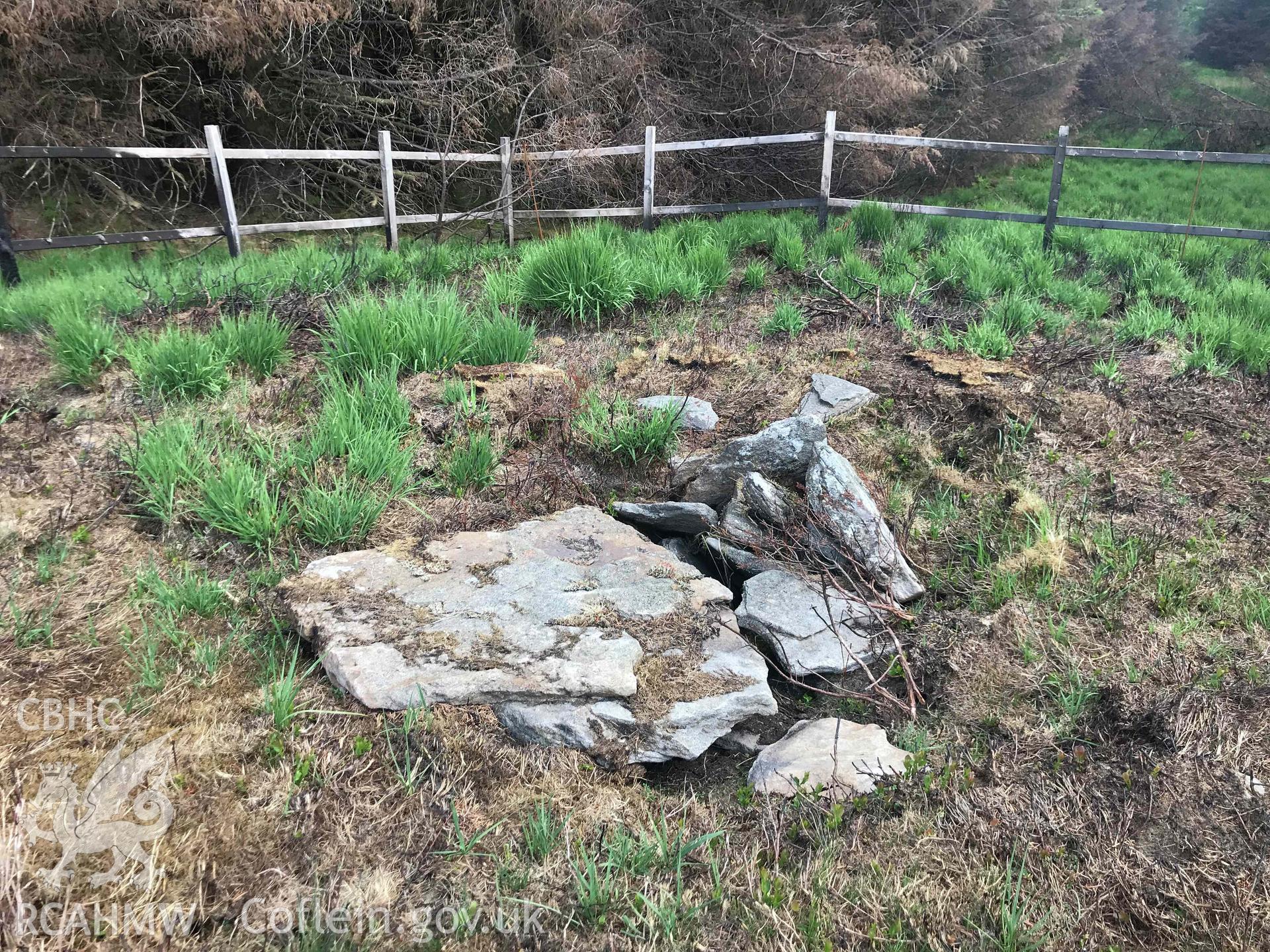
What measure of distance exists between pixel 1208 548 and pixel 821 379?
6.71ft

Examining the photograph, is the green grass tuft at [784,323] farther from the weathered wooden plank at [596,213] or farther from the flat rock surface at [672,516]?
the weathered wooden plank at [596,213]

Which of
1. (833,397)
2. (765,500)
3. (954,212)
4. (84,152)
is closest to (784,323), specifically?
(833,397)

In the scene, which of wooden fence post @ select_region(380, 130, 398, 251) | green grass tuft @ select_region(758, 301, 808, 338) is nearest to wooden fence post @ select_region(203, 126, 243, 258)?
wooden fence post @ select_region(380, 130, 398, 251)

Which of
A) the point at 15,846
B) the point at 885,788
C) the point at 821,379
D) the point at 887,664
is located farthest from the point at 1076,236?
the point at 15,846

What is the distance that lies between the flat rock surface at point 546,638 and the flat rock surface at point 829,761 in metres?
0.16

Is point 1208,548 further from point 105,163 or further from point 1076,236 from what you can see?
point 105,163

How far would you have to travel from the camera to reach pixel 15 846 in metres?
1.76

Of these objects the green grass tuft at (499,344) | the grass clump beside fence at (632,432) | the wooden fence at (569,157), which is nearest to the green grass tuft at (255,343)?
the green grass tuft at (499,344)

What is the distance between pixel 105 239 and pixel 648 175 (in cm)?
570

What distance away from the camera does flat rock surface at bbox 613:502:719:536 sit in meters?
3.54

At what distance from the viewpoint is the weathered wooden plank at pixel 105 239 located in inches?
268

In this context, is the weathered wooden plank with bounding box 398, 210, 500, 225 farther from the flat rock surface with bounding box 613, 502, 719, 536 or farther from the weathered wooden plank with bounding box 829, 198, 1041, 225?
the flat rock surface with bounding box 613, 502, 719, 536

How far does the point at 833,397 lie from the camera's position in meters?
4.42

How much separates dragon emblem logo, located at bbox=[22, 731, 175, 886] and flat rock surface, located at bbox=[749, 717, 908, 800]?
1600mm
